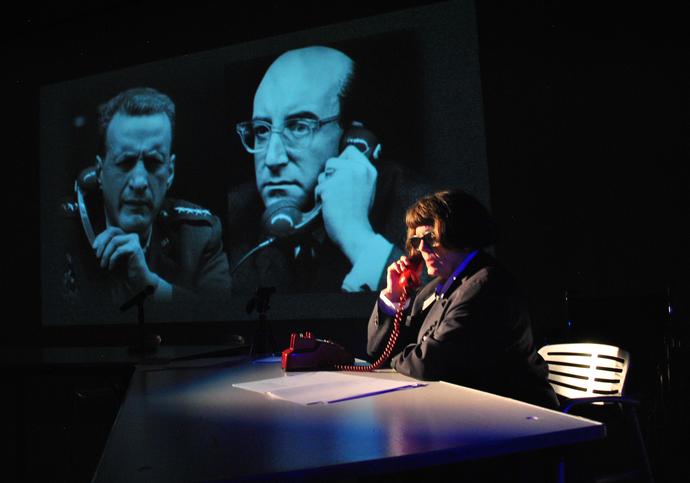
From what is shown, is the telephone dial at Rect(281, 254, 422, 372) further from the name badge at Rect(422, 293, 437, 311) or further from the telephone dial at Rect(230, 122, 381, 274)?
the telephone dial at Rect(230, 122, 381, 274)

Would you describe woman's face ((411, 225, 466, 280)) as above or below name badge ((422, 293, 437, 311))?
above

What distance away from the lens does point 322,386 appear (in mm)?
1651

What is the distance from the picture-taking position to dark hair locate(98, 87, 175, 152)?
4923 millimetres

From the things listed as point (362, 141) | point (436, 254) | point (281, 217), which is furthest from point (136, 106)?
point (436, 254)

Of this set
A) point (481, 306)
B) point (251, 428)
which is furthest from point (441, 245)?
point (251, 428)

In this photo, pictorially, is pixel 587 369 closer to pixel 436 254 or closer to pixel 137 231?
pixel 436 254

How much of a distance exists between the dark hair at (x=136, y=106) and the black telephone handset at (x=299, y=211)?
119 cm

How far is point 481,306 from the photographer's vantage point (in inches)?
68.4

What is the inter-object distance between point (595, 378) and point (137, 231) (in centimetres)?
396

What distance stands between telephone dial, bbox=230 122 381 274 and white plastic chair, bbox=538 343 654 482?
2427 mm

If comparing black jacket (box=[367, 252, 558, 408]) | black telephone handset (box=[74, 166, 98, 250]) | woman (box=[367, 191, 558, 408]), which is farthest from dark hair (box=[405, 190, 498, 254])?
black telephone handset (box=[74, 166, 98, 250])

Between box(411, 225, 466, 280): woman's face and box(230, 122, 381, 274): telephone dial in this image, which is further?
box(230, 122, 381, 274): telephone dial

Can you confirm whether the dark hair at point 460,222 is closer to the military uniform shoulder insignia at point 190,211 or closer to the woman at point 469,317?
the woman at point 469,317

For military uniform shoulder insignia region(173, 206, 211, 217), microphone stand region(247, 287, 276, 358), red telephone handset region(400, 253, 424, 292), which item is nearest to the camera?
red telephone handset region(400, 253, 424, 292)
